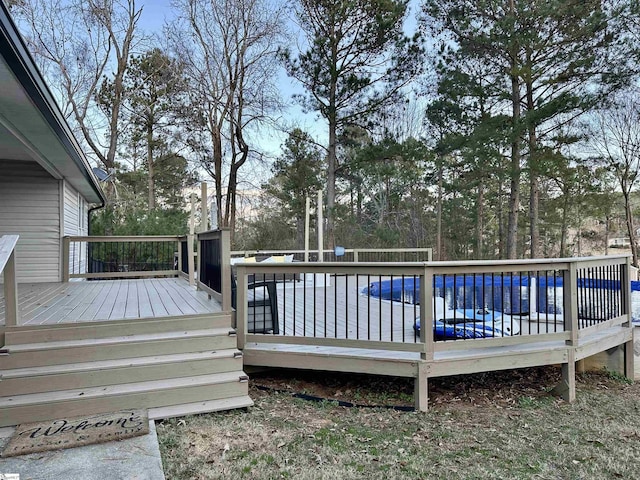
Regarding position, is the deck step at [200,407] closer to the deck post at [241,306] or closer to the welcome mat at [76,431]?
the welcome mat at [76,431]

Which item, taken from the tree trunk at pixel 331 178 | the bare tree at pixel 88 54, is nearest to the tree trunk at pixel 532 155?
the tree trunk at pixel 331 178

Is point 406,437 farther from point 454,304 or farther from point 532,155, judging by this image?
point 532,155

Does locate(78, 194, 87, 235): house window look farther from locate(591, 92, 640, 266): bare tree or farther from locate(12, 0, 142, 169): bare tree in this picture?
locate(591, 92, 640, 266): bare tree

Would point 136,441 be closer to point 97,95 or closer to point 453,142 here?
point 453,142

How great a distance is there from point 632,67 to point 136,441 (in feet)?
51.7

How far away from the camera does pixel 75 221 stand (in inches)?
346

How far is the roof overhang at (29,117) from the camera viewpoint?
2797mm

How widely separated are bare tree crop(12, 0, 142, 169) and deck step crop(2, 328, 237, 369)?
1422 centimetres

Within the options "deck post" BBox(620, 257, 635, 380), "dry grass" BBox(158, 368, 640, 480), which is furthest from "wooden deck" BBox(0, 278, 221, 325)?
"deck post" BBox(620, 257, 635, 380)

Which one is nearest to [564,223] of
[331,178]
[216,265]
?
[331,178]

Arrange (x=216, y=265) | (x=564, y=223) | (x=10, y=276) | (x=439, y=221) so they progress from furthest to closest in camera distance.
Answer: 1. (x=564, y=223)
2. (x=439, y=221)
3. (x=216, y=265)
4. (x=10, y=276)

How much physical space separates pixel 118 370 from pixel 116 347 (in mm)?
236

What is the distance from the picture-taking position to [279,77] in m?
15.7

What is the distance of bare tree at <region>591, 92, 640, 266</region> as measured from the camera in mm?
13727
